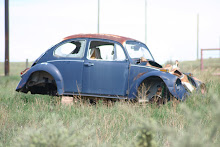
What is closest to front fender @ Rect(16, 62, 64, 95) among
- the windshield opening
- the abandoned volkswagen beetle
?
the abandoned volkswagen beetle

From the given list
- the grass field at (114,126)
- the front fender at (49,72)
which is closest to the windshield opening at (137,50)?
the grass field at (114,126)

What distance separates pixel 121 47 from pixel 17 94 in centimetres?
343

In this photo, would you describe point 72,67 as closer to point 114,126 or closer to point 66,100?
point 66,100

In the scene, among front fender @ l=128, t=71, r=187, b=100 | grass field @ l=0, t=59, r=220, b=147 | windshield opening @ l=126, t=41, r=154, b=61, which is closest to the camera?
grass field @ l=0, t=59, r=220, b=147

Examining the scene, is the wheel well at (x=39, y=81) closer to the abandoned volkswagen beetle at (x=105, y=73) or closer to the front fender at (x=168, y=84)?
the abandoned volkswagen beetle at (x=105, y=73)

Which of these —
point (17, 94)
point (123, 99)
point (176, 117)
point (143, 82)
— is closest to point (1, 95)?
point (17, 94)

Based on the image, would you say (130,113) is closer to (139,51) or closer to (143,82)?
(143,82)

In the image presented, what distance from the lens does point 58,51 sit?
7461 millimetres

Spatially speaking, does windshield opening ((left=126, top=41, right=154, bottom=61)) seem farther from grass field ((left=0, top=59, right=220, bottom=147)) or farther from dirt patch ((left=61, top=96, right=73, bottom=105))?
dirt patch ((left=61, top=96, right=73, bottom=105))

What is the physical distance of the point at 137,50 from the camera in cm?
755

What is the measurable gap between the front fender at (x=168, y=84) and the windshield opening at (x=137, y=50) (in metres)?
0.84

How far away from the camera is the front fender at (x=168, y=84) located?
6.30 m

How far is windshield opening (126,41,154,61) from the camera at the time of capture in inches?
284

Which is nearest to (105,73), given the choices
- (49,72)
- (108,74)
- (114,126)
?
(108,74)
